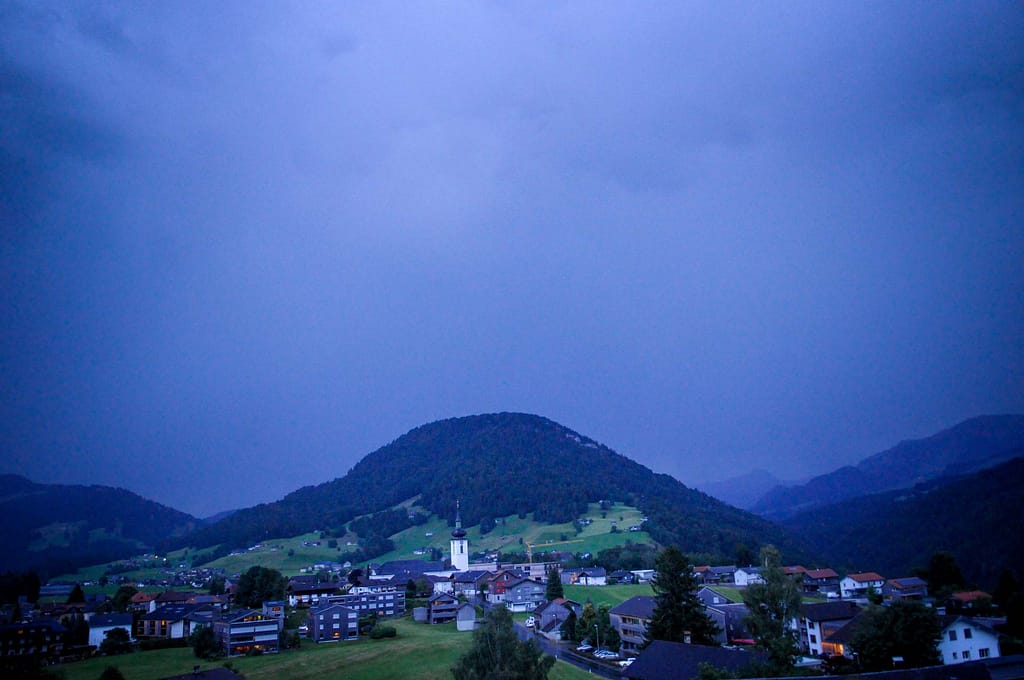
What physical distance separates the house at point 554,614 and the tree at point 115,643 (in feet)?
90.4

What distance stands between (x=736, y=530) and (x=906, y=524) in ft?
86.1

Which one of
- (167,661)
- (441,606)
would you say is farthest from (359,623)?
(167,661)

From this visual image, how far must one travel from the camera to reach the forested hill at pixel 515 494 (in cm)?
11400

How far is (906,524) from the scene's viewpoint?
91.5 m

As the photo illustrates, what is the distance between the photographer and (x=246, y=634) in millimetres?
40500

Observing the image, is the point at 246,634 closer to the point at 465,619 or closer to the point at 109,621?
the point at 109,621

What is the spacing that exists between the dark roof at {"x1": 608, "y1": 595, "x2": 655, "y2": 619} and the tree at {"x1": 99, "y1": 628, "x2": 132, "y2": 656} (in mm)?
32001

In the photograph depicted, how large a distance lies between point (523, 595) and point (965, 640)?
36792mm

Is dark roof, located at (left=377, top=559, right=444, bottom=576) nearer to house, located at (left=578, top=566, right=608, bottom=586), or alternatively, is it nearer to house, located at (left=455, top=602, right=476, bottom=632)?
house, located at (left=578, top=566, right=608, bottom=586)

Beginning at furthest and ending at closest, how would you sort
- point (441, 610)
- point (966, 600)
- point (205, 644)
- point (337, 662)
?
point (441, 610) < point (205, 644) < point (966, 600) < point (337, 662)

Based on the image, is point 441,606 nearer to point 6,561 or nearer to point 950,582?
point 950,582

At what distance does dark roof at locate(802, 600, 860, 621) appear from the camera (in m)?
31.7

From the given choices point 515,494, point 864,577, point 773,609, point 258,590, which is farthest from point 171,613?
point 515,494

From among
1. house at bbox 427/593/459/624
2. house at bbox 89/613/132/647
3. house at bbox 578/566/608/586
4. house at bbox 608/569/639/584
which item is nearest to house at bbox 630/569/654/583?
house at bbox 608/569/639/584
